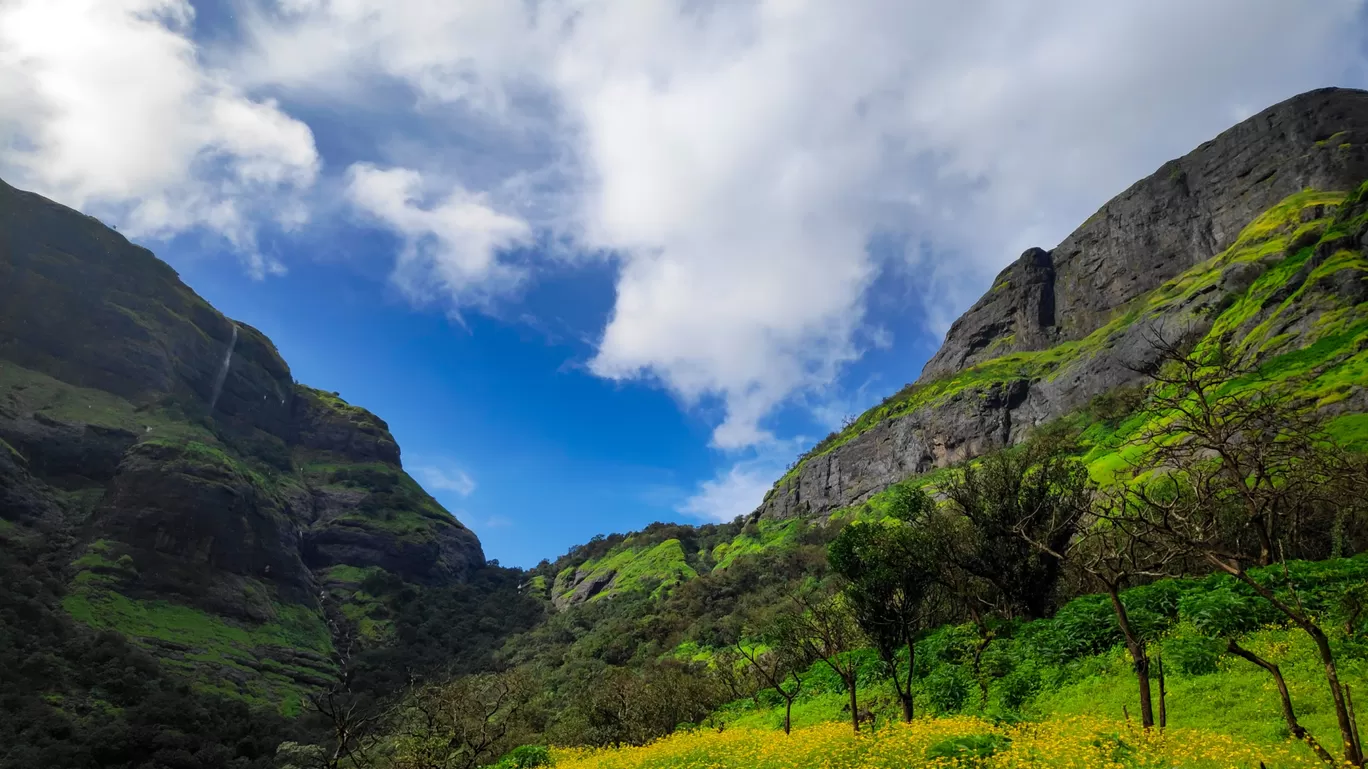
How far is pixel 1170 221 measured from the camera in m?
106

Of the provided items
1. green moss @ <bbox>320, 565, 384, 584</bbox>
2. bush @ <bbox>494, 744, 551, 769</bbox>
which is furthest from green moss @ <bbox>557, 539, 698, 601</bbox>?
bush @ <bbox>494, 744, 551, 769</bbox>

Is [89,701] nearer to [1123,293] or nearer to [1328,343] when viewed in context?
[1328,343]

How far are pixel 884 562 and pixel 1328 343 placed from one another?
50029 mm

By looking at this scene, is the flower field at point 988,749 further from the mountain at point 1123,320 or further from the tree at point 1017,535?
the mountain at point 1123,320

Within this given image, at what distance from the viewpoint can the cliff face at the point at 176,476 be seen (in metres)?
87.2

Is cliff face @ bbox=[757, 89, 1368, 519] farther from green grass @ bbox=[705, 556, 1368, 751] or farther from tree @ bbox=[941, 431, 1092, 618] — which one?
green grass @ bbox=[705, 556, 1368, 751]

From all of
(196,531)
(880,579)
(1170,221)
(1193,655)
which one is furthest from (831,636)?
(1170,221)

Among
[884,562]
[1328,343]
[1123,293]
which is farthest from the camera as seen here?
[1123,293]

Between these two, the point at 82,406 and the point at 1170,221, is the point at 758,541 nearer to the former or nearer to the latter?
the point at 1170,221

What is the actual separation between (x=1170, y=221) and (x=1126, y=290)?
13105 mm

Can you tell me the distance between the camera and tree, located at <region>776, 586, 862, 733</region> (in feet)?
65.4

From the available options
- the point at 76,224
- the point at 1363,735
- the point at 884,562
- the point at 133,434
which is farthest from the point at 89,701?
the point at 76,224

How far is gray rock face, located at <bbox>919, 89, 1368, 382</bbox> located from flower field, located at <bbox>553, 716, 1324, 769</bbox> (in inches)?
4420

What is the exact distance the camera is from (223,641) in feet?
282
